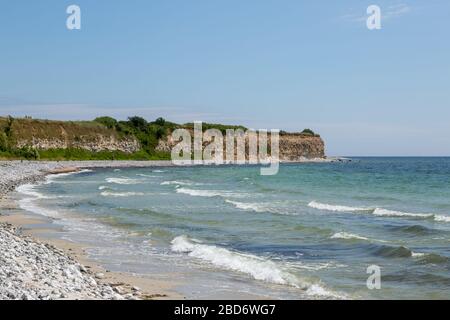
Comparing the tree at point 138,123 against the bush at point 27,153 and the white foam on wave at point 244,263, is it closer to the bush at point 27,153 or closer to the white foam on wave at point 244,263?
the bush at point 27,153

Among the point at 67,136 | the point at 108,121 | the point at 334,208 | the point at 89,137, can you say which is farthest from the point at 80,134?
the point at 334,208

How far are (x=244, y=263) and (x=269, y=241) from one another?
418 centimetres

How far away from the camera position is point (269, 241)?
1958cm

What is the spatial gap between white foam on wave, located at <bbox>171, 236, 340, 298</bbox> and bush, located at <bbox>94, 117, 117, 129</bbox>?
105 meters

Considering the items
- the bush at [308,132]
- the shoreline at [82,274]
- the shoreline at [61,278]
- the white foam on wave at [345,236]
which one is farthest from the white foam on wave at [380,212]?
the bush at [308,132]

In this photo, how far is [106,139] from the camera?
114875 mm

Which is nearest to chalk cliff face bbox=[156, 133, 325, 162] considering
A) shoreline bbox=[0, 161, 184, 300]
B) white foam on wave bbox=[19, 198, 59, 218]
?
white foam on wave bbox=[19, 198, 59, 218]

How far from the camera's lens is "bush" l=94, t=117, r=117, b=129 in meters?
122

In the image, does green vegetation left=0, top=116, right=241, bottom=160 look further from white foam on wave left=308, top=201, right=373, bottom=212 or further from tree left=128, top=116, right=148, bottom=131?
white foam on wave left=308, top=201, right=373, bottom=212

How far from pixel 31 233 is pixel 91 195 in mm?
19043

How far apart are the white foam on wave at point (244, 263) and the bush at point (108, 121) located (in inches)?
4119

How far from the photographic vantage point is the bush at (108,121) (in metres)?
122
